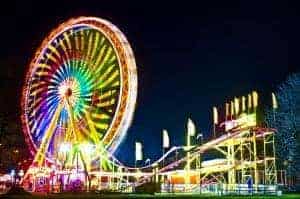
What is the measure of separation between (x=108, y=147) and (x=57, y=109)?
19.4ft

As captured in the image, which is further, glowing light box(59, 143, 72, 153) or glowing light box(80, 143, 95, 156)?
glowing light box(59, 143, 72, 153)

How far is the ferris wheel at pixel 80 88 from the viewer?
136 ft

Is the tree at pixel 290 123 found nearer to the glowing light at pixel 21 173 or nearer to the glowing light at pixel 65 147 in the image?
the glowing light at pixel 65 147

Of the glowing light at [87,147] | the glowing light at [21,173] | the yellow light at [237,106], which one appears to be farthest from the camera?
the glowing light at [21,173]

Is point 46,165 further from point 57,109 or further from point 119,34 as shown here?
point 119,34

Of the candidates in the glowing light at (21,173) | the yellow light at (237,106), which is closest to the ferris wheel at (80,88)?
the yellow light at (237,106)

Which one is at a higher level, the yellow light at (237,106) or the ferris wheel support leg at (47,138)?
the yellow light at (237,106)

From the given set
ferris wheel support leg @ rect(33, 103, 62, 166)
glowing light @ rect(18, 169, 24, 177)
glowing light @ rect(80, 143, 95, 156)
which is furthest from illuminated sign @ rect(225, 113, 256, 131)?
glowing light @ rect(18, 169, 24, 177)

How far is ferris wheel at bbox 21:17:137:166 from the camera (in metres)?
41.4

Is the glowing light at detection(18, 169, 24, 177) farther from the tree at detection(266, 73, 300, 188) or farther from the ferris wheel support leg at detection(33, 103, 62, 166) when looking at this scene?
the tree at detection(266, 73, 300, 188)

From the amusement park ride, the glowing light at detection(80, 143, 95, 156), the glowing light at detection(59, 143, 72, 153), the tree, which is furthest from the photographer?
the tree

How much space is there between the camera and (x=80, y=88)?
42.9m

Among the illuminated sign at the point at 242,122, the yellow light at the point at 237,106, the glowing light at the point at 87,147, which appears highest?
the yellow light at the point at 237,106

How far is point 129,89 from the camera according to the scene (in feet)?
134
